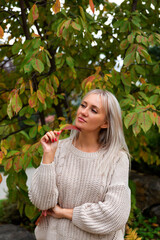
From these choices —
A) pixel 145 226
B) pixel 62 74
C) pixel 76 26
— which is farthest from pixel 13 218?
pixel 76 26

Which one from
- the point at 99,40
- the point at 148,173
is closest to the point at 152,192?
the point at 148,173

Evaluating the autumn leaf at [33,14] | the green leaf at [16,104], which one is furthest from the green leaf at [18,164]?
the autumn leaf at [33,14]

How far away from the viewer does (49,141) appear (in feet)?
4.71

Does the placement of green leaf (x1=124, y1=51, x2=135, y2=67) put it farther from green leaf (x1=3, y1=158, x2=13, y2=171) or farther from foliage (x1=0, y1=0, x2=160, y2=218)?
green leaf (x1=3, y1=158, x2=13, y2=171)

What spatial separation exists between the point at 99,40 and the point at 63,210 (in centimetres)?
175

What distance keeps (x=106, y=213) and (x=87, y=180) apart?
0.69 ft

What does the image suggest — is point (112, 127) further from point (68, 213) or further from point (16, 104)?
point (16, 104)

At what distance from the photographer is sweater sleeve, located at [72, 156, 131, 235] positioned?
4.51 feet

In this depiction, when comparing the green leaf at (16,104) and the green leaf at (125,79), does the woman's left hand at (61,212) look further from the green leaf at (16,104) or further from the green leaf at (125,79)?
the green leaf at (125,79)

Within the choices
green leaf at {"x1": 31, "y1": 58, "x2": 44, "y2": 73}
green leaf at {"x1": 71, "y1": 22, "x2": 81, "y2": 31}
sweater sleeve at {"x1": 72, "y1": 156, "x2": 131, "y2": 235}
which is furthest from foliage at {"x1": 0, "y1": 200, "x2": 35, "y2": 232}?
green leaf at {"x1": 71, "y1": 22, "x2": 81, "y2": 31}

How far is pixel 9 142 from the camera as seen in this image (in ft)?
7.51

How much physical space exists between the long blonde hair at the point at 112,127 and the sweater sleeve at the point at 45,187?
35 centimetres

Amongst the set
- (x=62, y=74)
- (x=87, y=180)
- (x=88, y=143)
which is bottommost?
(x=87, y=180)

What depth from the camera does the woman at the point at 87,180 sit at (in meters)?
1.40
